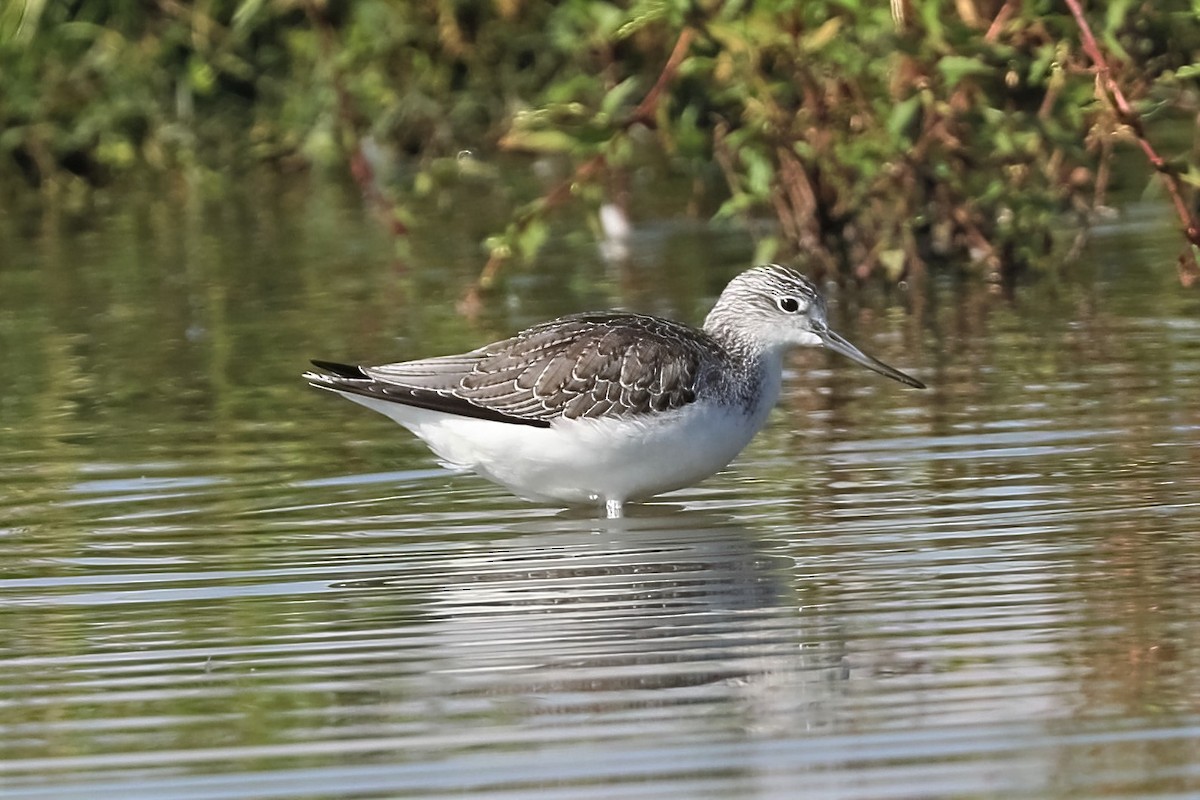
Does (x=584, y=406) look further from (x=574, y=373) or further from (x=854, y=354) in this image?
(x=854, y=354)

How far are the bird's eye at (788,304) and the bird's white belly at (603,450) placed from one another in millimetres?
825

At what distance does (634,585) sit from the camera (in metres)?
7.46

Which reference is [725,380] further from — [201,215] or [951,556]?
[201,215]

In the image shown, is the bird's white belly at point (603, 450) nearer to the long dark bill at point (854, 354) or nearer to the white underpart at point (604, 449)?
the white underpart at point (604, 449)

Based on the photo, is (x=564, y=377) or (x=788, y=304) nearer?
(x=564, y=377)

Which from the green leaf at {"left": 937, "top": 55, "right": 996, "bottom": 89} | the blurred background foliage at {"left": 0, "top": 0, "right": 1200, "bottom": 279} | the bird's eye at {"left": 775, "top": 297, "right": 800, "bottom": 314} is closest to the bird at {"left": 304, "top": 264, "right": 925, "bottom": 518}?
the bird's eye at {"left": 775, "top": 297, "right": 800, "bottom": 314}

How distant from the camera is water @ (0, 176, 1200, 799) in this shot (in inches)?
220

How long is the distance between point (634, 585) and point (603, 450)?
1043 millimetres

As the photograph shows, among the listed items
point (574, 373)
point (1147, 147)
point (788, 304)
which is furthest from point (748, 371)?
point (1147, 147)

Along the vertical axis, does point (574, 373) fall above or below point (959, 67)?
below

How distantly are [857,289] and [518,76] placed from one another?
25.1 feet

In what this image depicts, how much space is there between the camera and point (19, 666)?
22.1 feet

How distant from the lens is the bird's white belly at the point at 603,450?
8.39 meters

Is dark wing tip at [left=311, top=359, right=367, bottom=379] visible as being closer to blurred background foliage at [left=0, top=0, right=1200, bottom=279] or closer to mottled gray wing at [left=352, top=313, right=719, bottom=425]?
mottled gray wing at [left=352, top=313, right=719, bottom=425]
